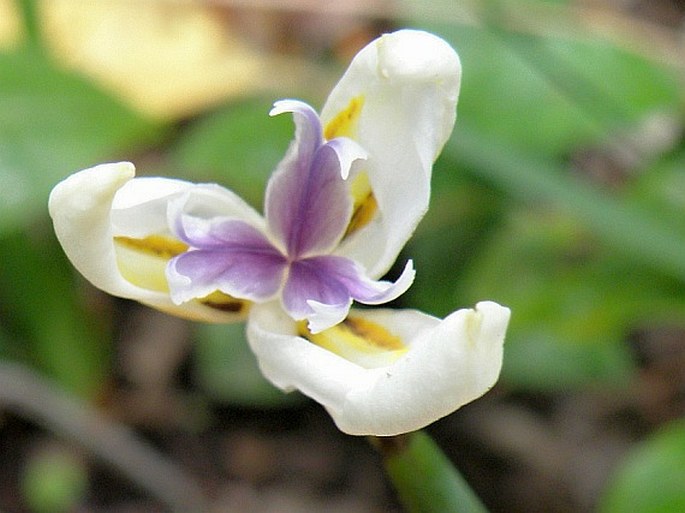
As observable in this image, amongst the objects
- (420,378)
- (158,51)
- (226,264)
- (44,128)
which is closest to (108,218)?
(226,264)

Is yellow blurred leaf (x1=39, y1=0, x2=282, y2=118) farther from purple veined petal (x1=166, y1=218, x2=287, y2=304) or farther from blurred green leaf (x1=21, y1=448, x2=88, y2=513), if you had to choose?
purple veined petal (x1=166, y1=218, x2=287, y2=304)

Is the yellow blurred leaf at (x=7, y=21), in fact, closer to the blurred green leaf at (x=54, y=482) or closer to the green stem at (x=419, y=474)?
the blurred green leaf at (x=54, y=482)

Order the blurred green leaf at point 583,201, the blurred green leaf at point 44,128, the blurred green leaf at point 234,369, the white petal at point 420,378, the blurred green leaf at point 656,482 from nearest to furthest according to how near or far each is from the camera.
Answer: the white petal at point 420,378
the blurred green leaf at point 656,482
the blurred green leaf at point 583,201
the blurred green leaf at point 44,128
the blurred green leaf at point 234,369

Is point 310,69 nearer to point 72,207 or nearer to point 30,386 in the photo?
point 30,386

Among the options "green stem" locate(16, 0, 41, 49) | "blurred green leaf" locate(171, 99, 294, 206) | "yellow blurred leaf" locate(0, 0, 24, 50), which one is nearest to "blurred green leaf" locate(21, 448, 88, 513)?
"blurred green leaf" locate(171, 99, 294, 206)

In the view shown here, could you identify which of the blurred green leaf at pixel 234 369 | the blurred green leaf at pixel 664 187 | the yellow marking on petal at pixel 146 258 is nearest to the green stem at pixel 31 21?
the blurred green leaf at pixel 234 369

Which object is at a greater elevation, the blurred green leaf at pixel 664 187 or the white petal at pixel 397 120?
the white petal at pixel 397 120

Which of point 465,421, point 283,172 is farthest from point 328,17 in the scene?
point 283,172
